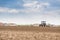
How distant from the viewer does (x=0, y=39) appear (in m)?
19.7

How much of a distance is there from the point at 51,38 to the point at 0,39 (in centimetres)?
701

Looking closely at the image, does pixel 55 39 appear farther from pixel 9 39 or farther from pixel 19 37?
pixel 9 39

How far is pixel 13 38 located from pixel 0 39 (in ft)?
5.68

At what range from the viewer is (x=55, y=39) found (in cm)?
2078

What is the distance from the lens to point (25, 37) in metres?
21.0

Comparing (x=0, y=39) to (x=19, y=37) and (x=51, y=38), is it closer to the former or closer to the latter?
(x=19, y=37)

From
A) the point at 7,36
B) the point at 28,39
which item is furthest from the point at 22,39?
the point at 7,36

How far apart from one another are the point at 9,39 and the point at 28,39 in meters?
2.51

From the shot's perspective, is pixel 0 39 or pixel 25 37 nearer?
pixel 0 39

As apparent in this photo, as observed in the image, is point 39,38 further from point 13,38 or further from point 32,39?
point 13,38

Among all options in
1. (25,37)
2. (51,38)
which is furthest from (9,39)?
(51,38)

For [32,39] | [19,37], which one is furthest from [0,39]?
[32,39]

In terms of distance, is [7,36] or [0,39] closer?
[0,39]

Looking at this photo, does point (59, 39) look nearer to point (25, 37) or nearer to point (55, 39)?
point (55, 39)
